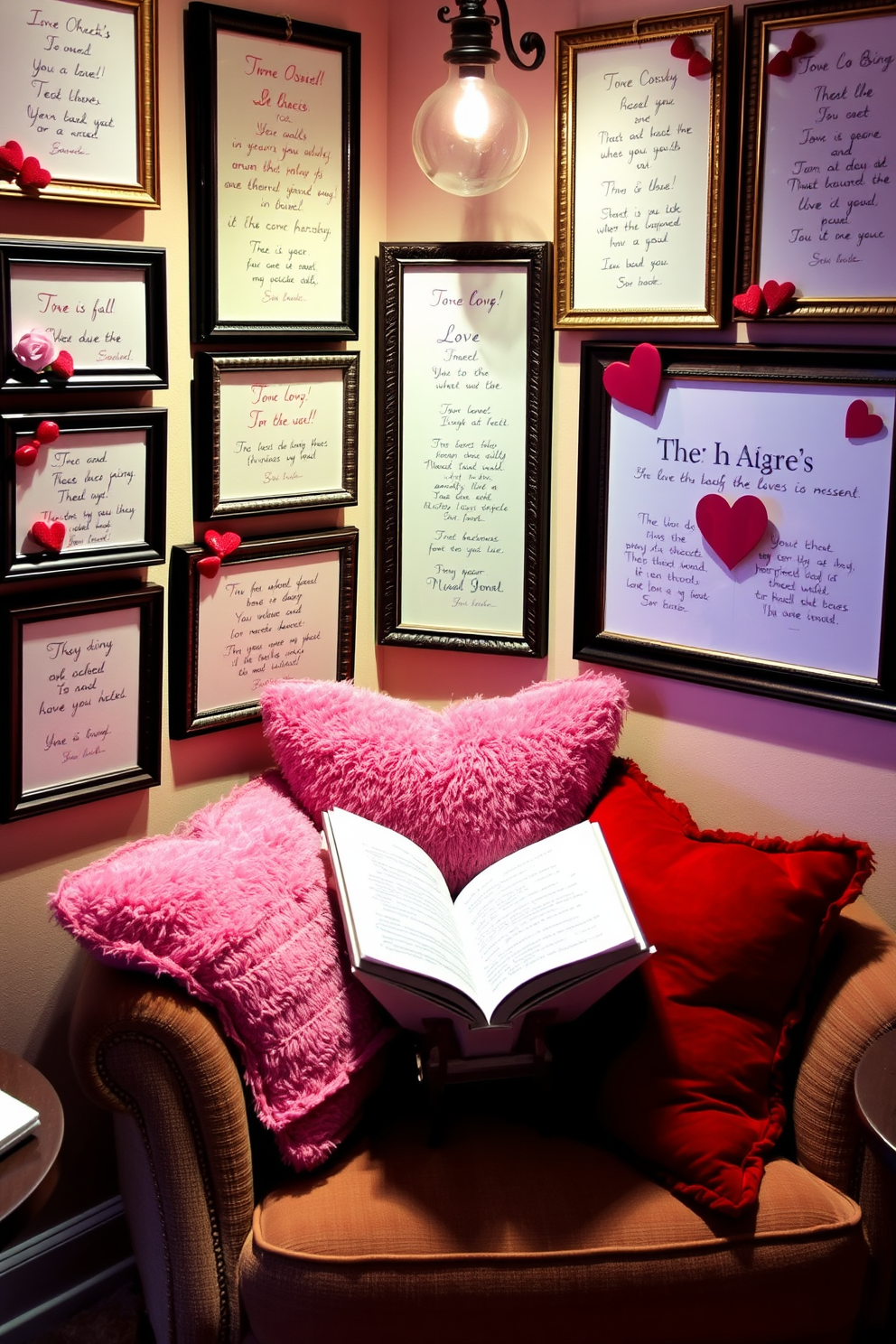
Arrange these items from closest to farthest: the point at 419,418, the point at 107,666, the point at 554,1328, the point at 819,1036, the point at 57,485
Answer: the point at 554,1328
the point at 819,1036
the point at 57,485
the point at 107,666
the point at 419,418

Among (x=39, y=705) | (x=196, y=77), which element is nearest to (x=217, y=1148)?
(x=39, y=705)

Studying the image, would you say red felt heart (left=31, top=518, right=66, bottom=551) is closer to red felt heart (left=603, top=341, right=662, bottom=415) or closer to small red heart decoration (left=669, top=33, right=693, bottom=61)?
red felt heart (left=603, top=341, right=662, bottom=415)

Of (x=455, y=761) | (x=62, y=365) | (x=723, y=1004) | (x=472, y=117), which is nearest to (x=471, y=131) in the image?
(x=472, y=117)

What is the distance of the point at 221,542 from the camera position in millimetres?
1918

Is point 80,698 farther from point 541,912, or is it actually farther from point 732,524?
point 732,524

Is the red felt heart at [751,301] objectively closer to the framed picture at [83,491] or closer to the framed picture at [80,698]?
the framed picture at [83,491]

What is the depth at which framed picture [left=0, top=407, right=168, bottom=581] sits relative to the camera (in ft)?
5.40

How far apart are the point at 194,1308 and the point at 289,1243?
17 centimetres

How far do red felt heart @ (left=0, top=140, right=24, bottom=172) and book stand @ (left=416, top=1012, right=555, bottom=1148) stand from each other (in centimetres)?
123

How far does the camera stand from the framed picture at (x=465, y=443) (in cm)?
202

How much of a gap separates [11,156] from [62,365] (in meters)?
0.27

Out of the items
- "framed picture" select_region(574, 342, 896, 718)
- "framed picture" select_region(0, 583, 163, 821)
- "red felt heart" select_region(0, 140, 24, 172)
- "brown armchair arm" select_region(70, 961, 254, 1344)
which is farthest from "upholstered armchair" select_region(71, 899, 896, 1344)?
"red felt heart" select_region(0, 140, 24, 172)

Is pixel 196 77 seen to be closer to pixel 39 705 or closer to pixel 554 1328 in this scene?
pixel 39 705

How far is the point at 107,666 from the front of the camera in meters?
1.80
